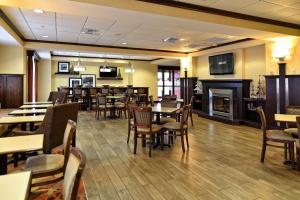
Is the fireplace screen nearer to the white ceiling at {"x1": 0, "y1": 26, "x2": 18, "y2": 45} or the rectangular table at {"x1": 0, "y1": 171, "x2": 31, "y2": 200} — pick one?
the white ceiling at {"x1": 0, "y1": 26, "x2": 18, "y2": 45}

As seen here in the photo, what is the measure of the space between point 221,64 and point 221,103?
5.11 feet

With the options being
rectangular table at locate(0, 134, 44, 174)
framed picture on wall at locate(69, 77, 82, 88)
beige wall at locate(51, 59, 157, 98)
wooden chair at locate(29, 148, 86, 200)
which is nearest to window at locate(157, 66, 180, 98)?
beige wall at locate(51, 59, 157, 98)

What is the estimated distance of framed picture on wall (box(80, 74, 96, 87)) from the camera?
13.1 m

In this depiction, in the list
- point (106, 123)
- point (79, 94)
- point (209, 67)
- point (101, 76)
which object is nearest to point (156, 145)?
point (106, 123)

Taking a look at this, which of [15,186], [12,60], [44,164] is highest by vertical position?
[12,60]

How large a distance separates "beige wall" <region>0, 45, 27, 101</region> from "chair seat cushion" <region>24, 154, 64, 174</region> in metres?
5.89

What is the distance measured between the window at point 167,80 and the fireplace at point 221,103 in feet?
22.1

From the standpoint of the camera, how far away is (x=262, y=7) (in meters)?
4.30

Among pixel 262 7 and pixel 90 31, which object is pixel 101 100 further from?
pixel 262 7

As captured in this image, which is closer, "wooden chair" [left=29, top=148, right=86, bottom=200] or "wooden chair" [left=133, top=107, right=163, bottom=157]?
"wooden chair" [left=29, top=148, right=86, bottom=200]

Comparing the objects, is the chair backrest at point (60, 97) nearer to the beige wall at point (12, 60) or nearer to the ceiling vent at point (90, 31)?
the beige wall at point (12, 60)

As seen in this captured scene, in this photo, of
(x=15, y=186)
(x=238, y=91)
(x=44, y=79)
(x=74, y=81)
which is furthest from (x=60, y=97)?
(x=15, y=186)

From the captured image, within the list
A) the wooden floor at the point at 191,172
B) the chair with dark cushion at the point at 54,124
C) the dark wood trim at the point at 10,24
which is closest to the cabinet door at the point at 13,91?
the dark wood trim at the point at 10,24

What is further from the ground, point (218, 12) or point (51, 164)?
point (218, 12)
